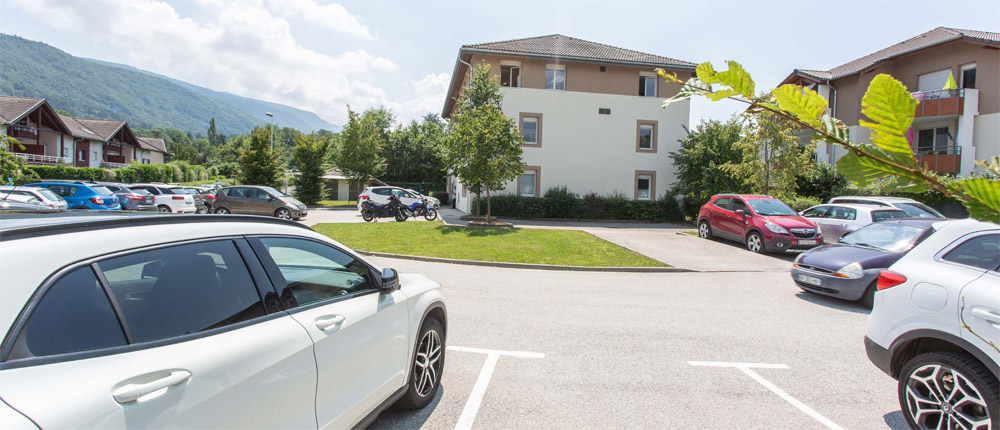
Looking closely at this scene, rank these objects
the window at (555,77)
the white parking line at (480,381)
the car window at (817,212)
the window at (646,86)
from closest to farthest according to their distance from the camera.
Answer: the white parking line at (480,381), the car window at (817,212), the window at (555,77), the window at (646,86)

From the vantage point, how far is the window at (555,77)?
92.3 ft

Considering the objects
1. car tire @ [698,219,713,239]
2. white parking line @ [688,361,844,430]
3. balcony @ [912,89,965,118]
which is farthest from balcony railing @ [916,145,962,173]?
white parking line @ [688,361,844,430]

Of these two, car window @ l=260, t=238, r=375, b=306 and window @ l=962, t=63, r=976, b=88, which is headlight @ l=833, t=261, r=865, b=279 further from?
window @ l=962, t=63, r=976, b=88

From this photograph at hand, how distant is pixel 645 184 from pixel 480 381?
26465 mm

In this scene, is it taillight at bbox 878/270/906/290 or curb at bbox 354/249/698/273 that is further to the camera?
curb at bbox 354/249/698/273

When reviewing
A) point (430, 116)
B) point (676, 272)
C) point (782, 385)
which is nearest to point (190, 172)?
point (430, 116)

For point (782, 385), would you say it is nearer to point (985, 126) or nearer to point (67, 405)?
point (67, 405)

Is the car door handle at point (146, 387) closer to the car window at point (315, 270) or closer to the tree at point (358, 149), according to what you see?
the car window at point (315, 270)

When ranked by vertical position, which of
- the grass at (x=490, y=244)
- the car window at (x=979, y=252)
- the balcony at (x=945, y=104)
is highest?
the balcony at (x=945, y=104)

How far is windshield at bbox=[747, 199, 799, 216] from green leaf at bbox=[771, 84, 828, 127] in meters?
15.3

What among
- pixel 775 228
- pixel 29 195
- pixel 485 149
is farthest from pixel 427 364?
pixel 29 195

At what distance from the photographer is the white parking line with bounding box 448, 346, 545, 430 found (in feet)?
12.1

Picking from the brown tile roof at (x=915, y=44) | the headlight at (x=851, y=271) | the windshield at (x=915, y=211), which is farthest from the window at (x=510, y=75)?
the headlight at (x=851, y=271)

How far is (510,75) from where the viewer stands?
2825 cm
